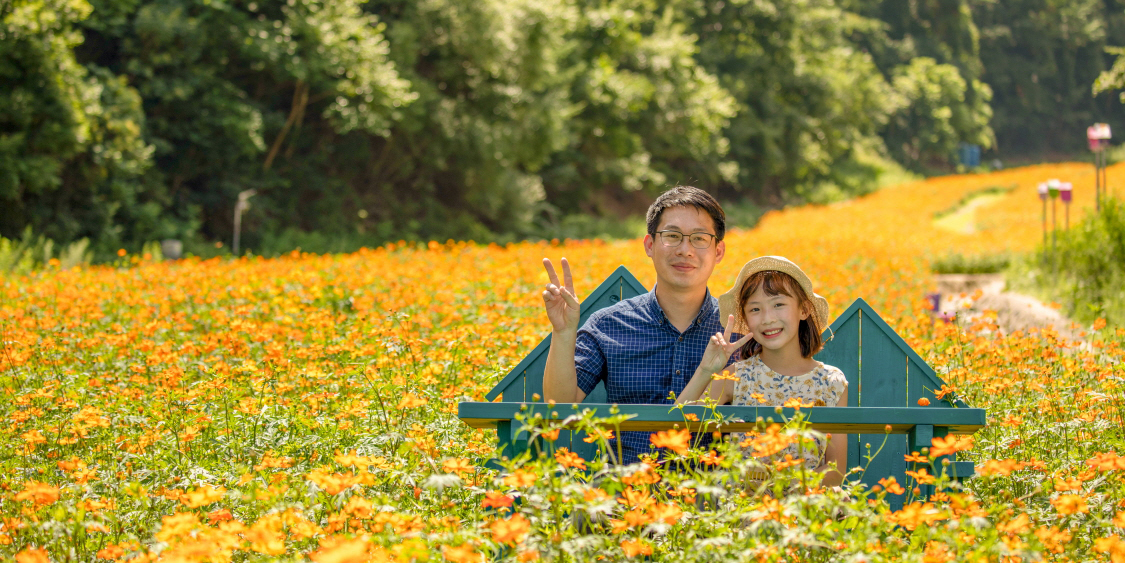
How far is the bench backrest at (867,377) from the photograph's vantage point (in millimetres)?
2828

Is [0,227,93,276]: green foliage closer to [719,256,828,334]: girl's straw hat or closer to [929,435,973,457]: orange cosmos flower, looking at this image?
[719,256,828,334]: girl's straw hat

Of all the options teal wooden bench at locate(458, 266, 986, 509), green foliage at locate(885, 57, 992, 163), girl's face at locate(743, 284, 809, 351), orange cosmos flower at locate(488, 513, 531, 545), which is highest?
green foliage at locate(885, 57, 992, 163)

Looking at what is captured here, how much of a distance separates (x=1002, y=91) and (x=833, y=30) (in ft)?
89.5

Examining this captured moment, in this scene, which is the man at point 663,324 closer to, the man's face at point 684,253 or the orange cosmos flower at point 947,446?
the man's face at point 684,253

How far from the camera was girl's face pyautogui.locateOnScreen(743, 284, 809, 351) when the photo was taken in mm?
2723

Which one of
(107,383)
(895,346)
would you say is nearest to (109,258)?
(107,383)

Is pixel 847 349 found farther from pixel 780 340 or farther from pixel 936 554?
pixel 936 554

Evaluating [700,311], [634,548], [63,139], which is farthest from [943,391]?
[63,139]

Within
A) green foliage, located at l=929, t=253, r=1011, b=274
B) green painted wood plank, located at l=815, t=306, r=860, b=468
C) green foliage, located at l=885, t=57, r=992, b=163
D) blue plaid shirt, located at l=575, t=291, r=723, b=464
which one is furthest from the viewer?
green foliage, located at l=885, t=57, r=992, b=163

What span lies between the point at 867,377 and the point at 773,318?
500mm

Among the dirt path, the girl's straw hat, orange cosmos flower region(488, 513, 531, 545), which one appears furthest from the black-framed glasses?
the dirt path

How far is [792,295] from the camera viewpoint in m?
2.76

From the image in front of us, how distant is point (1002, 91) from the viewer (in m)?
55.2

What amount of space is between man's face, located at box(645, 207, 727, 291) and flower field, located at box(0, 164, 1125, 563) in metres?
0.56
